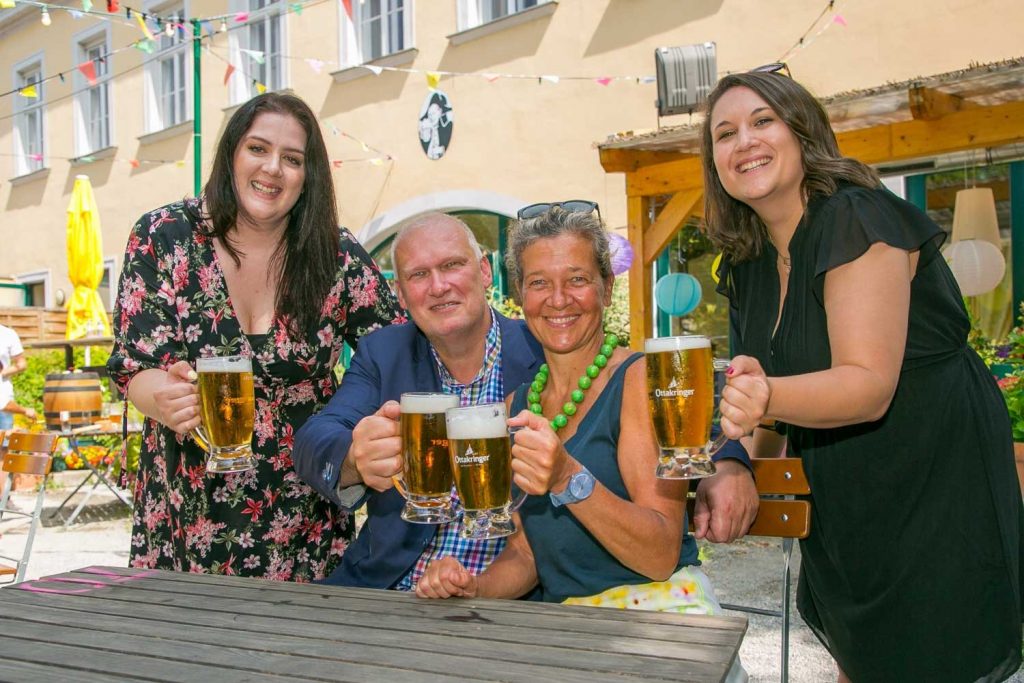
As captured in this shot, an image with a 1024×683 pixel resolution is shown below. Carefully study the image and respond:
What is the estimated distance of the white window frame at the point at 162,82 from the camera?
12.4m

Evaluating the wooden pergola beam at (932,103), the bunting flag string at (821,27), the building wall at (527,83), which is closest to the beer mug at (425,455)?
the wooden pergola beam at (932,103)

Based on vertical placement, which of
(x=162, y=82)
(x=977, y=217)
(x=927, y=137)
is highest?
(x=162, y=82)

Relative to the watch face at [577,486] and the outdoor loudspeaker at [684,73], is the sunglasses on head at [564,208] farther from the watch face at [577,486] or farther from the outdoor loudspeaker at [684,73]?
the outdoor loudspeaker at [684,73]

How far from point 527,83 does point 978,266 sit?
4.56 meters

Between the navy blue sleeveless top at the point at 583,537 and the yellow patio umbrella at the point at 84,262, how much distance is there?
31.9ft

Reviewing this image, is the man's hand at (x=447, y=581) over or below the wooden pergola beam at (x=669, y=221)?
below

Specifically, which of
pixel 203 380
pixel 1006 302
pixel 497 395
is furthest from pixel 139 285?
pixel 1006 302

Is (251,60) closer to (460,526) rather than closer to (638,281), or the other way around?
(638,281)

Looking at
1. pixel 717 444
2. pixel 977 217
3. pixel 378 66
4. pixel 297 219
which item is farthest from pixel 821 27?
pixel 717 444

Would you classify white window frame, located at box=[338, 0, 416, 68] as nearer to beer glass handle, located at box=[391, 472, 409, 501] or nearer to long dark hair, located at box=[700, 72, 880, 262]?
long dark hair, located at box=[700, 72, 880, 262]

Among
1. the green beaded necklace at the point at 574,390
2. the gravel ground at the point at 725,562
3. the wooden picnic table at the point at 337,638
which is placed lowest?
the gravel ground at the point at 725,562

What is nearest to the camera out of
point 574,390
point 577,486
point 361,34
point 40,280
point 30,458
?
point 577,486

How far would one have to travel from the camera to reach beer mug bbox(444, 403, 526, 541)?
5.17ft

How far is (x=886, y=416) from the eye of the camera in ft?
5.66
